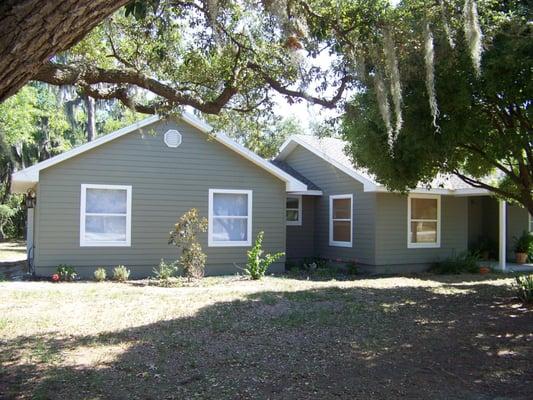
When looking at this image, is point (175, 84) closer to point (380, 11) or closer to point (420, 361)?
point (380, 11)

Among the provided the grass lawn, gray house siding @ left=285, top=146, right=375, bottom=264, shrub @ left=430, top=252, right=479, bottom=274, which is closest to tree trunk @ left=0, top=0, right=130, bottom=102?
the grass lawn

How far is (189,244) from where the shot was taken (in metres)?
13.2

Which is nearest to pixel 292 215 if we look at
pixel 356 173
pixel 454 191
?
pixel 356 173

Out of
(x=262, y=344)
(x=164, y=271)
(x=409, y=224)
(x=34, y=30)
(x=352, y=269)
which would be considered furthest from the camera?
(x=409, y=224)

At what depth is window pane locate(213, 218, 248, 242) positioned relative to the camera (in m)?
14.8

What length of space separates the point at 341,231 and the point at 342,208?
726 millimetres

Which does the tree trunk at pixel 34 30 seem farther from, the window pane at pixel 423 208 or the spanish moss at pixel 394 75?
the window pane at pixel 423 208

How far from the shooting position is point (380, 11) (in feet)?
23.7

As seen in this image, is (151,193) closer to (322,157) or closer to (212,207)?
(212,207)

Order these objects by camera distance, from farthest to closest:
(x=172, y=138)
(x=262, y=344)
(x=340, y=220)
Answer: (x=340, y=220) < (x=172, y=138) < (x=262, y=344)

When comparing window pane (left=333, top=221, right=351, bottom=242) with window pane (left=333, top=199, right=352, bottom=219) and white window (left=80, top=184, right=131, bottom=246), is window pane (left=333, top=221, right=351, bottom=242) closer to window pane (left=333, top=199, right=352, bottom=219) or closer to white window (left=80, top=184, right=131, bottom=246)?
window pane (left=333, top=199, right=352, bottom=219)

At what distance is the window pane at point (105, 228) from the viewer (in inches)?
525

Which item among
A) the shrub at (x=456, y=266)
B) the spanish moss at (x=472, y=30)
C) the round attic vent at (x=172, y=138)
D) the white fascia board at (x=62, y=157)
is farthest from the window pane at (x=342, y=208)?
the spanish moss at (x=472, y=30)

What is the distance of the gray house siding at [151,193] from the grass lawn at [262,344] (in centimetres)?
195
